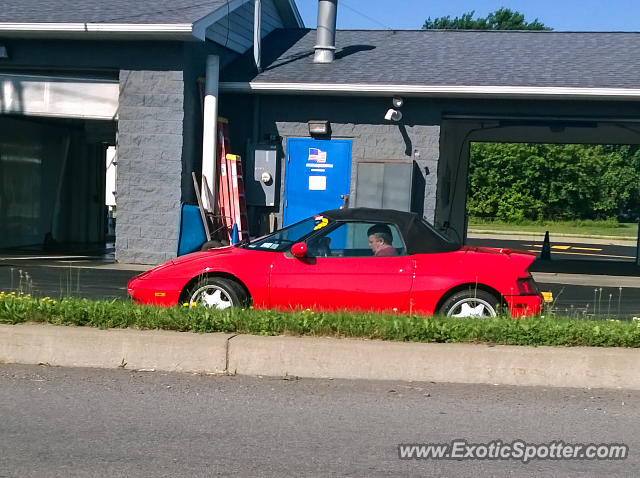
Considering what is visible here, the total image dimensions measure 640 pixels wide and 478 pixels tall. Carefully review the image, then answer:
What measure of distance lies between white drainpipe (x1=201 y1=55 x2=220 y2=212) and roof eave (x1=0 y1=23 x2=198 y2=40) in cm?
87

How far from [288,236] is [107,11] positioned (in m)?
8.33

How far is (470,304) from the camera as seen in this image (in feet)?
27.7

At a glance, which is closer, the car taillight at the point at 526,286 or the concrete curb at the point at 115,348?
the concrete curb at the point at 115,348

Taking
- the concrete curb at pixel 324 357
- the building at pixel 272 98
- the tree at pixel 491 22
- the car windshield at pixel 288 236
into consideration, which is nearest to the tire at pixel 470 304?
the concrete curb at pixel 324 357

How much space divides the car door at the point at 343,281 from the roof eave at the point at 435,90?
719cm

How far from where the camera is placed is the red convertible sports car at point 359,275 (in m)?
8.43

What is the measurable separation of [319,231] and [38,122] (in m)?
12.5

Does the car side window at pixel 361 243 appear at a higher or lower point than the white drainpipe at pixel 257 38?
lower

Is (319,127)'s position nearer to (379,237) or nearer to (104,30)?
(104,30)

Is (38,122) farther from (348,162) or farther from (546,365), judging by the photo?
(546,365)

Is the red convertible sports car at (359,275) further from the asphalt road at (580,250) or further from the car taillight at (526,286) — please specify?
the asphalt road at (580,250)

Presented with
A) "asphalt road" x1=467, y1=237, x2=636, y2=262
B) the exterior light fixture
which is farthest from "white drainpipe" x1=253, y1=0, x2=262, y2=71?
"asphalt road" x1=467, y1=237, x2=636, y2=262

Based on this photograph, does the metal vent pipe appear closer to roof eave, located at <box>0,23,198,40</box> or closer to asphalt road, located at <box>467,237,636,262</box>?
roof eave, located at <box>0,23,198,40</box>

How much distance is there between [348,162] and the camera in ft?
53.3
